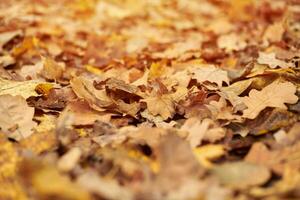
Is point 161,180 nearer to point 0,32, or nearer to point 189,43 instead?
point 189,43

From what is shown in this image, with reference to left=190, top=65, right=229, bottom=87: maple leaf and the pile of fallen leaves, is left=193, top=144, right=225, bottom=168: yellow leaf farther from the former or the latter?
left=190, top=65, right=229, bottom=87: maple leaf

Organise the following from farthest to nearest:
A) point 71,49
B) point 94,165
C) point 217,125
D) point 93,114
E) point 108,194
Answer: point 71,49 < point 93,114 < point 217,125 < point 94,165 < point 108,194

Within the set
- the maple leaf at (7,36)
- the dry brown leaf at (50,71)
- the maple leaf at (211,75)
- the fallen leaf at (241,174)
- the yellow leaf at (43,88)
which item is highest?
the fallen leaf at (241,174)

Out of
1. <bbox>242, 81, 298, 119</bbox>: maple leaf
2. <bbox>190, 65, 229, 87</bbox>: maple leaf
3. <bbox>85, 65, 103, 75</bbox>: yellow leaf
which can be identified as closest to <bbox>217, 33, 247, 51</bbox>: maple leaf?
<bbox>190, 65, 229, 87</bbox>: maple leaf

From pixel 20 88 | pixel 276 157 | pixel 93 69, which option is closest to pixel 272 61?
pixel 276 157

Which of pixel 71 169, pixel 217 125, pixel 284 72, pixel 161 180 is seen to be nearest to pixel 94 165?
pixel 71 169

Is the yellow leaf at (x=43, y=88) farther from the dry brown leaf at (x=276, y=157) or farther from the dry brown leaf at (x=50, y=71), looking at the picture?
the dry brown leaf at (x=276, y=157)

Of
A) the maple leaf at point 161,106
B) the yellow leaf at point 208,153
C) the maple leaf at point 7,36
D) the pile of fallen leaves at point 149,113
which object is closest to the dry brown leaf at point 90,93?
the pile of fallen leaves at point 149,113

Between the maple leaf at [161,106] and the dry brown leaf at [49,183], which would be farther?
the maple leaf at [161,106]
